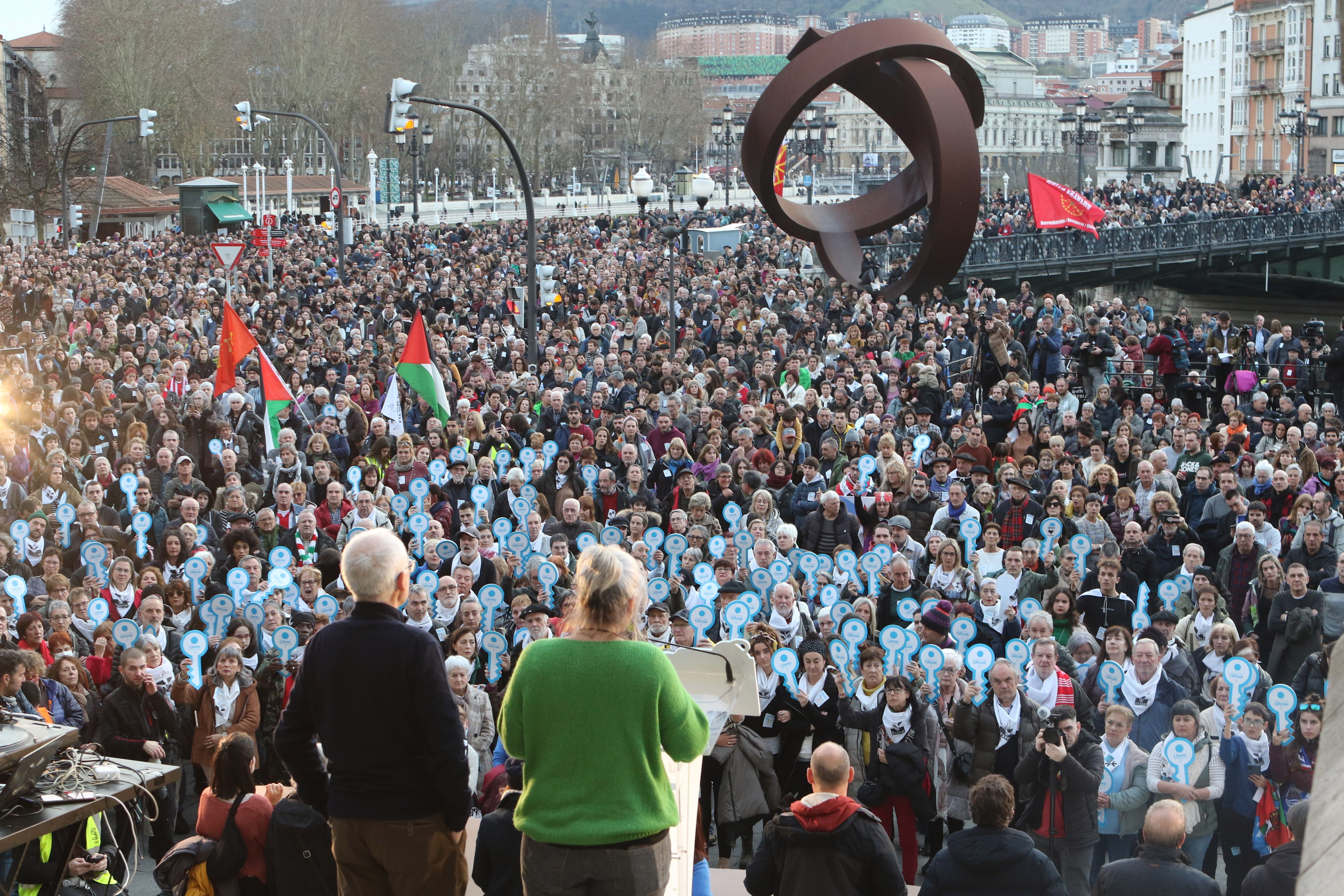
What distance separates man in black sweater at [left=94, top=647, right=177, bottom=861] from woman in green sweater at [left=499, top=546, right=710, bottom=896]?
4604mm

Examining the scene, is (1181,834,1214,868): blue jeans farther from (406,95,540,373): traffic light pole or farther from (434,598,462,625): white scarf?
(406,95,540,373): traffic light pole

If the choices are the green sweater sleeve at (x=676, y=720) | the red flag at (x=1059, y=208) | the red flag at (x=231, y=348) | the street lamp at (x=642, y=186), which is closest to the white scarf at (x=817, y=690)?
the green sweater sleeve at (x=676, y=720)

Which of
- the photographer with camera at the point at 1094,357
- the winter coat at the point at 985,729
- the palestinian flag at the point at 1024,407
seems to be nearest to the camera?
the winter coat at the point at 985,729

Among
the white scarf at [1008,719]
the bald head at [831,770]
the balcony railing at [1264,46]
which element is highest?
the balcony railing at [1264,46]

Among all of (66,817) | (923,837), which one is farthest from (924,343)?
(66,817)

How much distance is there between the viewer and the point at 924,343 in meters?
18.1

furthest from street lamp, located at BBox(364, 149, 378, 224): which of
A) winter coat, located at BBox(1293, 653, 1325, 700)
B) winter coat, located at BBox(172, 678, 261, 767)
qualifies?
winter coat, located at BBox(1293, 653, 1325, 700)

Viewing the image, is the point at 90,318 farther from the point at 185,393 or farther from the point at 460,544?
the point at 460,544

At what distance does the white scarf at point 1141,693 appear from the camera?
24.6 feet

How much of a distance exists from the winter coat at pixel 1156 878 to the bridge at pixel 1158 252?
26012mm

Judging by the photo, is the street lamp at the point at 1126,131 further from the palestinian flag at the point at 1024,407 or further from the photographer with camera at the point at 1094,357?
the palestinian flag at the point at 1024,407

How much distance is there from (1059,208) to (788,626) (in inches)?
665

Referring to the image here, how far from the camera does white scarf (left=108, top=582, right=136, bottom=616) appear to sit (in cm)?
947

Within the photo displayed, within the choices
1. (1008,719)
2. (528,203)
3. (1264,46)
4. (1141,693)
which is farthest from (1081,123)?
(1264,46)
